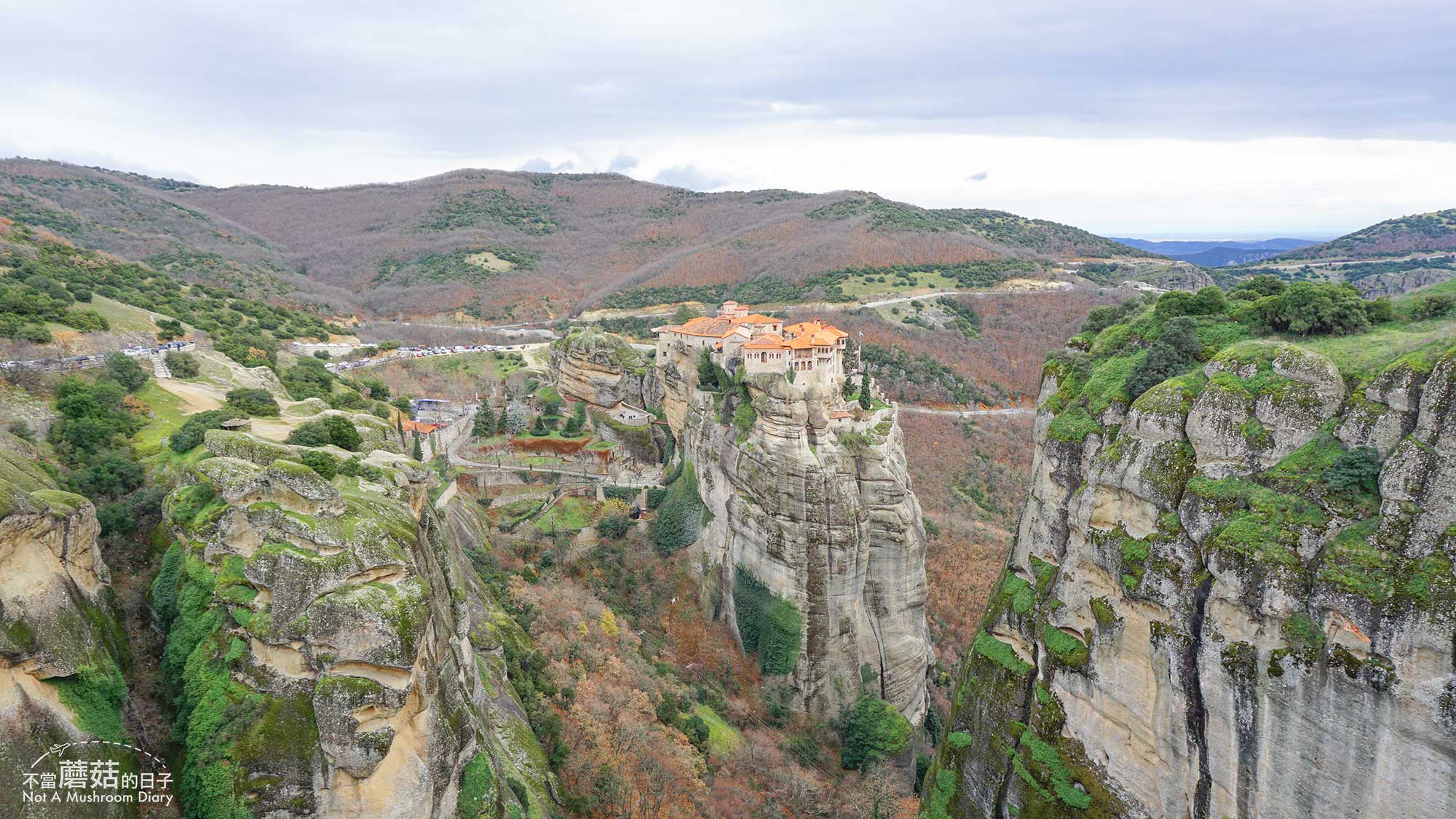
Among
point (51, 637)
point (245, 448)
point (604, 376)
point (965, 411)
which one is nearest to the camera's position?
point (51, 637)

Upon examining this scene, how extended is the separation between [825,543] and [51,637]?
28107 millimetres

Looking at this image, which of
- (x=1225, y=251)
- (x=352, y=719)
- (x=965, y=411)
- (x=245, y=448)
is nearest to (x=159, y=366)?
(x=245, y=448)

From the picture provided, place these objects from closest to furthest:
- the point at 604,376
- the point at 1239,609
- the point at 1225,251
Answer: the point at 1239,609 → the point at 604,376 → the point at 1225,251

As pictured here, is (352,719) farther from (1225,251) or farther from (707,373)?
(1225,251)

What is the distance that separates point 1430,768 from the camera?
11602 mm

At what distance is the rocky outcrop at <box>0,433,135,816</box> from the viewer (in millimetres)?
13945

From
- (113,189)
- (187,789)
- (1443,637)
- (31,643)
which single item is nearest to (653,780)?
(187,789)

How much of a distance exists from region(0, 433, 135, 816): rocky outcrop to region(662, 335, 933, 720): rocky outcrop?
26.1 metres

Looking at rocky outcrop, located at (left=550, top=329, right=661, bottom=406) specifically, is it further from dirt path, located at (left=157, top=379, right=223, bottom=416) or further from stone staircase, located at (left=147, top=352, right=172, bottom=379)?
stone staircase, located at (left=147, top=352, right=172, bottom=379)

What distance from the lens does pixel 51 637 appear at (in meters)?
14.9

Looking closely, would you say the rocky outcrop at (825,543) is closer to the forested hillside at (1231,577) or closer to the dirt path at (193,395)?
the forested hillside at (1231,577)

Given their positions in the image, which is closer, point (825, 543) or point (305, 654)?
point (305, 654)

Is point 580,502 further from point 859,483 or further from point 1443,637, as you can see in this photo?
point 1443,637

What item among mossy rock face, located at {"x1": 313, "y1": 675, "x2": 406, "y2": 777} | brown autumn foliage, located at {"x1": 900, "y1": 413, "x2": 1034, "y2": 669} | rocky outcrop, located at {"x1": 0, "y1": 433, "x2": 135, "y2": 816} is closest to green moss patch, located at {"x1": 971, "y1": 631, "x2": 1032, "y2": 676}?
mossy rock face, located at {"x1": 313, "y1": 675, "x2": 406, "y2": 777}
